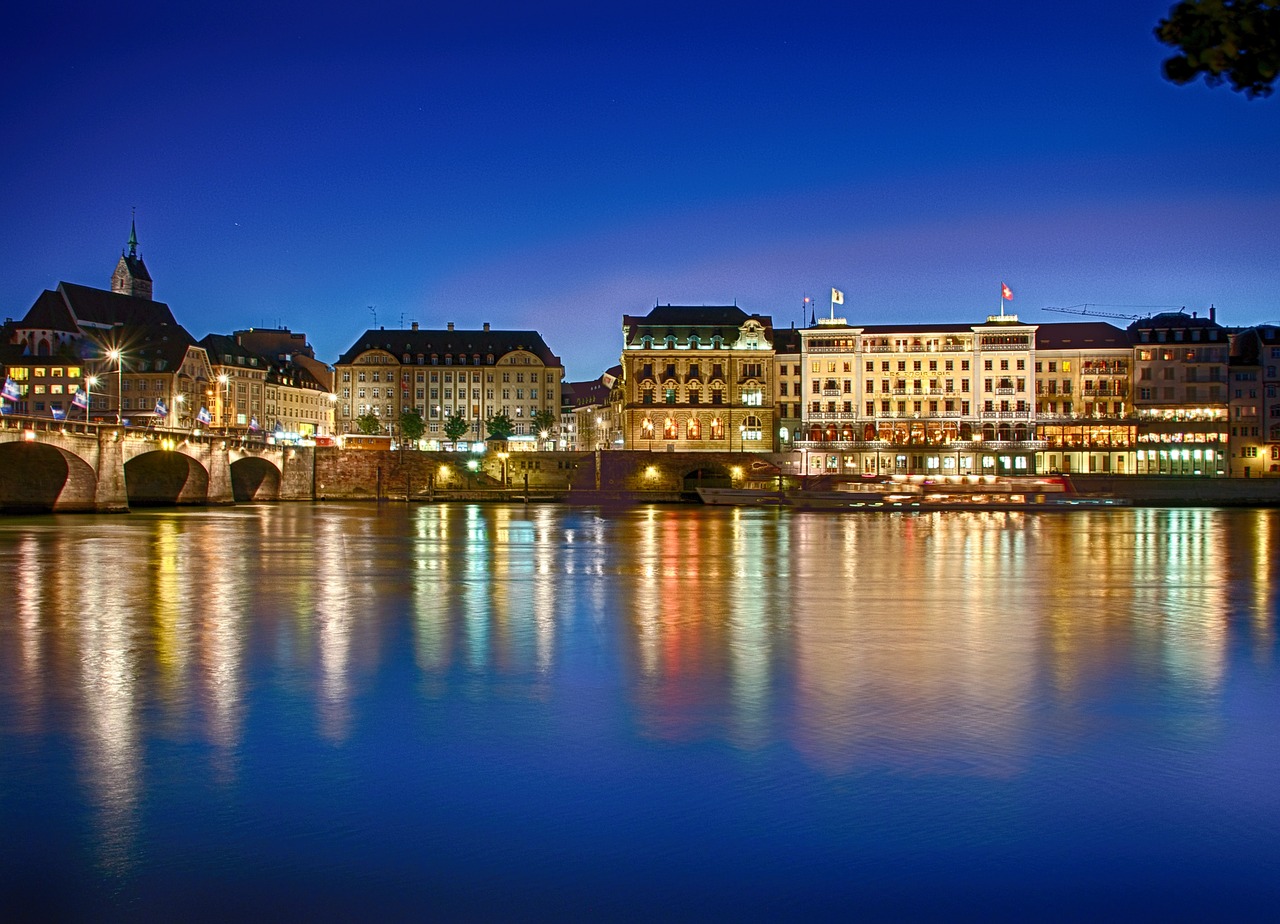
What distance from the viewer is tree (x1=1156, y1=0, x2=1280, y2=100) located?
18.7ft

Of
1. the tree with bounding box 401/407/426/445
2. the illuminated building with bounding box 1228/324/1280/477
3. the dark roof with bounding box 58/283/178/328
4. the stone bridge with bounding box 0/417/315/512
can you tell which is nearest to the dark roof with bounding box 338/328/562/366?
the tree with bounding box 401/407/426/445

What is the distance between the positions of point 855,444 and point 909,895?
94840 mm

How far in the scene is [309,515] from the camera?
7019cm

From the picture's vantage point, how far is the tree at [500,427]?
124 m

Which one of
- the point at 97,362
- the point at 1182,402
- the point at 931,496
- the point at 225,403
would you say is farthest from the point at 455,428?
the point at 1182,402

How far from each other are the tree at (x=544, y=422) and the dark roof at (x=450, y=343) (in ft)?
24.9

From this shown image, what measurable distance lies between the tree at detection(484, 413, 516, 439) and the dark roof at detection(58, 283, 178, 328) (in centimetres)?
4382

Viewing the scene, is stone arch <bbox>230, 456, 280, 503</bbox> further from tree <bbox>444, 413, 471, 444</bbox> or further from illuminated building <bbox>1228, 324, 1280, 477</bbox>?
illuminated building <bbox>1228, 324, 1280, 477</bbox>

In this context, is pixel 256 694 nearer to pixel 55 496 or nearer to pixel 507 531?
pixel 507 531

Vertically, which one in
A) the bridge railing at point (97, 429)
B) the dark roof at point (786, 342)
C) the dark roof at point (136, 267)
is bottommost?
the bridge railing at point (97, 429)

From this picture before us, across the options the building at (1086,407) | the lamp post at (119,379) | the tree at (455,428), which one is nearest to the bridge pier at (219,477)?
the lamp post at (119,379)

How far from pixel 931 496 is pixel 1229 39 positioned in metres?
82.8

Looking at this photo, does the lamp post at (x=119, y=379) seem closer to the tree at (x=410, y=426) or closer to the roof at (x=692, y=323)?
the tree at (x=410, y=426)

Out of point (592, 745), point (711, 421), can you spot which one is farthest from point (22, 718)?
point (711, 421)
